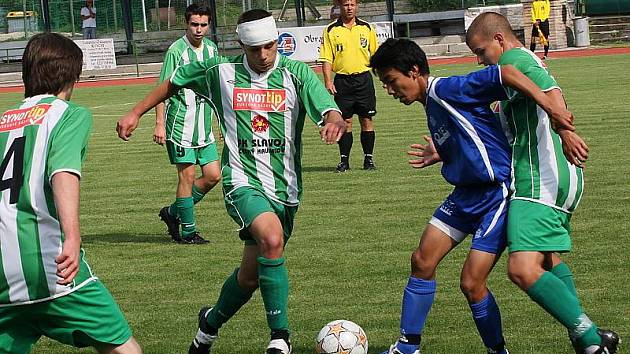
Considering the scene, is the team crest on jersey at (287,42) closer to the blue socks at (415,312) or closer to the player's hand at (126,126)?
the player's hand at (126,126)

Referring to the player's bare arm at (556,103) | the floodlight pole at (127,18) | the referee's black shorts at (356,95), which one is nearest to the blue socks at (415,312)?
the player's bare arm at (556,103)

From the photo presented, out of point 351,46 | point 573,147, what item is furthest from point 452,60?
point 573,147

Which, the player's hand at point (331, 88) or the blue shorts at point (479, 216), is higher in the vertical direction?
the player's hand at point (331, 88)

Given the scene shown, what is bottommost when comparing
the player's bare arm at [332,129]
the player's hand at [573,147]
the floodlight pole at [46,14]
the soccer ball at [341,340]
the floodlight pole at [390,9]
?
the soccer ball at [341,340]

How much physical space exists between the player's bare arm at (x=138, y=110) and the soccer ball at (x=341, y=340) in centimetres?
153

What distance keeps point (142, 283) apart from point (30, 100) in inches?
156

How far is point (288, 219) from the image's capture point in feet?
21.7

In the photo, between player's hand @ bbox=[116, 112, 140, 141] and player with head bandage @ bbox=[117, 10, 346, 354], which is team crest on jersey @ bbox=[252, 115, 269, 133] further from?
player's hand @ bbox=[116, 112, 140, 141]

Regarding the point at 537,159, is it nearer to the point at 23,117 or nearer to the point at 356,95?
the point at 23,117

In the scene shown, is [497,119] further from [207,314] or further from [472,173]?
[207,314]

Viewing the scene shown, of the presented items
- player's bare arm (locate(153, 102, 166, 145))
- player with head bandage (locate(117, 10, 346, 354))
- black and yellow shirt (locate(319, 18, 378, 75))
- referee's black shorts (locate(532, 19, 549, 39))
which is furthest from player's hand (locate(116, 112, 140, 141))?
referee's black shorts (locate(532, 19, 549, 39))

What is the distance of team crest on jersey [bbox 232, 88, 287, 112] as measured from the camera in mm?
6535

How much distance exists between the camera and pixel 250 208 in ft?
20.7

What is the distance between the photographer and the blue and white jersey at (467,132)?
18.9ft
